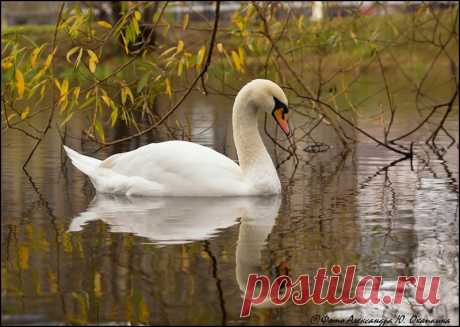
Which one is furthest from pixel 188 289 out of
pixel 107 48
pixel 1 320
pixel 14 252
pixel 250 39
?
pixel 107 48

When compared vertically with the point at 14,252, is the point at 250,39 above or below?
above

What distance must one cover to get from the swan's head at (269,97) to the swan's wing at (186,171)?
21.9 inches

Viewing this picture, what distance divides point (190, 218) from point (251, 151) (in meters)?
1.34

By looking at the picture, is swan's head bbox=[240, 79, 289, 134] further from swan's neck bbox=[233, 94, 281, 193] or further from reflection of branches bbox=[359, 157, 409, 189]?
reflection of branches bbox=[359, 157, 409, 189]

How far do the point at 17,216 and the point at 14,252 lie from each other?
1.37 metres

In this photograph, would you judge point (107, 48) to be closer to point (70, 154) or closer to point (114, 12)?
point (114, 12)

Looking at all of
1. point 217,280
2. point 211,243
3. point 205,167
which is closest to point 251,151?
point 205,167

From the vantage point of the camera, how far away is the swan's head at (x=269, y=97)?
8539 mm

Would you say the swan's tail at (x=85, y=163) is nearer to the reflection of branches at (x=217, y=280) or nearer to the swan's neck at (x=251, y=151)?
the swan's neck at (x=251, y=151)

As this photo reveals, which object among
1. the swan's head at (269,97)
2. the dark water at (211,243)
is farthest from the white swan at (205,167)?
the dark water at (211,243)

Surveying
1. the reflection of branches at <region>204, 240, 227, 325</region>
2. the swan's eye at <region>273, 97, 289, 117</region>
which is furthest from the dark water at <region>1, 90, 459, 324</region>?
the swan's eye at <region>273, 97, 289, 117</region>

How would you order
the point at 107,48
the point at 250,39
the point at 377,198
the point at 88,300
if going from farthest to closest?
the point at 107,48
the point at 250,39
the point at 377,198
the point at 88,300

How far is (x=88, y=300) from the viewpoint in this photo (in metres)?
4.94

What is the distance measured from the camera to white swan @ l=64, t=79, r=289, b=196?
8.08 m
